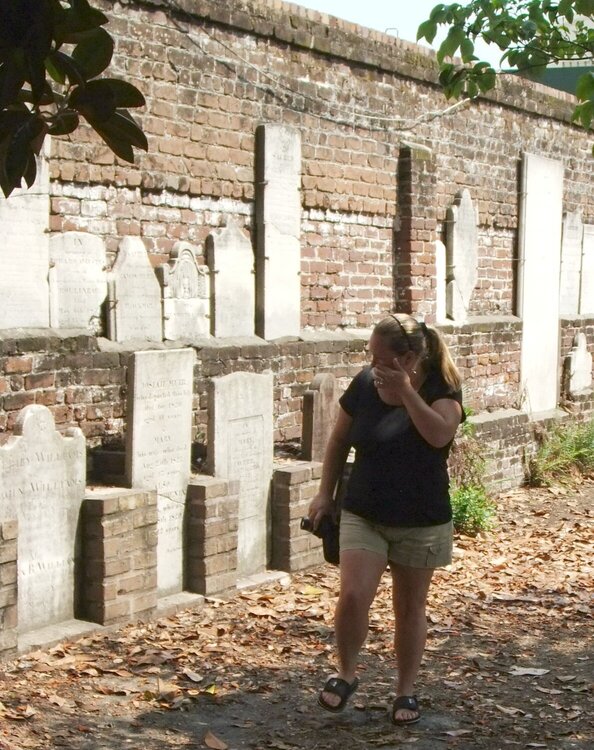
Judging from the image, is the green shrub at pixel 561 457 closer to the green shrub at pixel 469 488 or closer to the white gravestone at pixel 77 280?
the green shrub at pixel 469 488

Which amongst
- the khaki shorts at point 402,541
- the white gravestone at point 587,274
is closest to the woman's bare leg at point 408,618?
the khaki shorts at point 402,541

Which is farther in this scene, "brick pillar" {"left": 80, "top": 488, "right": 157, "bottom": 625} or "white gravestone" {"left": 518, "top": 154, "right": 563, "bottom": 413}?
"white gravestone" {"left": 518, "top": 154, "right": 563, "bottom": 413}

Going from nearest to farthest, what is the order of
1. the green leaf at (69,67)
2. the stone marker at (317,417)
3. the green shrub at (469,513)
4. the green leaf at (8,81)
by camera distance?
the green leaf at (8,81) → the green leaf at (69,67) → the stone marker at (317,417) → the green shrub at (469,513)

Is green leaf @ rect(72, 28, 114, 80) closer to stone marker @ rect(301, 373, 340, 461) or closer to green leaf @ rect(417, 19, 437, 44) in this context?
green leaf @ rect(417, 19, 437, 44)

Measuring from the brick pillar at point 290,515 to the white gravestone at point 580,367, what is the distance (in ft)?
21.4

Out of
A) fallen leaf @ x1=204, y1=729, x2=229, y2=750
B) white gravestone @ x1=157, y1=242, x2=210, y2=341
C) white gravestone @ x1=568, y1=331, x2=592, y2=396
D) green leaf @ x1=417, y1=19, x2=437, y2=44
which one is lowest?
fallen leaf @ x1=204, y1=729, x2=229, y2=750

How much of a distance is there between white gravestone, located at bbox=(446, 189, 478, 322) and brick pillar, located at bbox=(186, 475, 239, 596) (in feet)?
15.5

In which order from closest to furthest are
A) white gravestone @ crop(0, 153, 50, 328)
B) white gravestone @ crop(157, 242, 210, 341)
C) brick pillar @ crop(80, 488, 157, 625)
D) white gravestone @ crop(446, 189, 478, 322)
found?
brick pillar @ crop(80, 488, 157, 625), white gravestone @ crop(0, 153, 50, 328), white gravestone @ crop(157, 242, 210, 341), white gravestone @ crop(446, 189, 478, 322)

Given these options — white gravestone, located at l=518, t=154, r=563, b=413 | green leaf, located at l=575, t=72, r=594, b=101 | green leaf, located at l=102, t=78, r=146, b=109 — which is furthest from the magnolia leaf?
white gravestone, located at l=518, t=154, r=563, b=413

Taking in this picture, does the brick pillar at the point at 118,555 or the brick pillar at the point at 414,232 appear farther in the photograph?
the brick pillar at the point at 414,232

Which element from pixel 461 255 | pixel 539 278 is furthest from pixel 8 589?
pixel 539 278

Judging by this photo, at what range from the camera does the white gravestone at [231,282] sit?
8.88m

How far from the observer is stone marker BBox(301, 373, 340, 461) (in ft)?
29.1

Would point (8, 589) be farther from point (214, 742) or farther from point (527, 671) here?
point (527, 671)
